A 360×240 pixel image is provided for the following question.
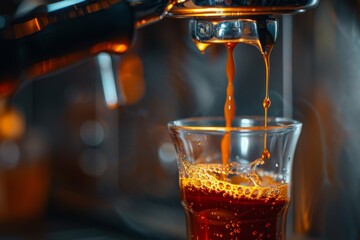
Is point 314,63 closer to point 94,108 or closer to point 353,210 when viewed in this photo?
point 353,210

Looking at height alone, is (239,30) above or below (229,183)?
above

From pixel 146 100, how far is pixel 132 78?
0.17 feet

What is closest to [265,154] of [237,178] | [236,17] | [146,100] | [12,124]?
[237,178]

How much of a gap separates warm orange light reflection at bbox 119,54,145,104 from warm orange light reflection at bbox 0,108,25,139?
330mm

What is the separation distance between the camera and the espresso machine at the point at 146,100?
40 centimetres

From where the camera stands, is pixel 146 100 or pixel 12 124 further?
pixel 12 124

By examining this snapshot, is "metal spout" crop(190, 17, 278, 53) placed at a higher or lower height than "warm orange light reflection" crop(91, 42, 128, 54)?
higher

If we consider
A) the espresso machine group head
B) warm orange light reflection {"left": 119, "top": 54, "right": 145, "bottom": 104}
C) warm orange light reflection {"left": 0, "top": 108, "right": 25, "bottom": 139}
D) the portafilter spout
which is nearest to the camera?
the espresso machine group head

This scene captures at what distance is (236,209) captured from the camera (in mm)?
592

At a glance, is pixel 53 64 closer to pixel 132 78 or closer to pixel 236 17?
pixel 236 17

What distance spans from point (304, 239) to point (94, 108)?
24.1 inches

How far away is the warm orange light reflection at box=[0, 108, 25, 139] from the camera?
4.21ft

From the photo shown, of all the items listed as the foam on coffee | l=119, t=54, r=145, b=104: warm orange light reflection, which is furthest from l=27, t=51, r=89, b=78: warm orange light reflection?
l=119, t=54, r=145, b=104: warm orange light reflection

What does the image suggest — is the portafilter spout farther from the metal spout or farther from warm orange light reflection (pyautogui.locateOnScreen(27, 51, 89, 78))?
warm orange light reflection (pyautogui.locateOnScreen(27, 51, 89, 78))
